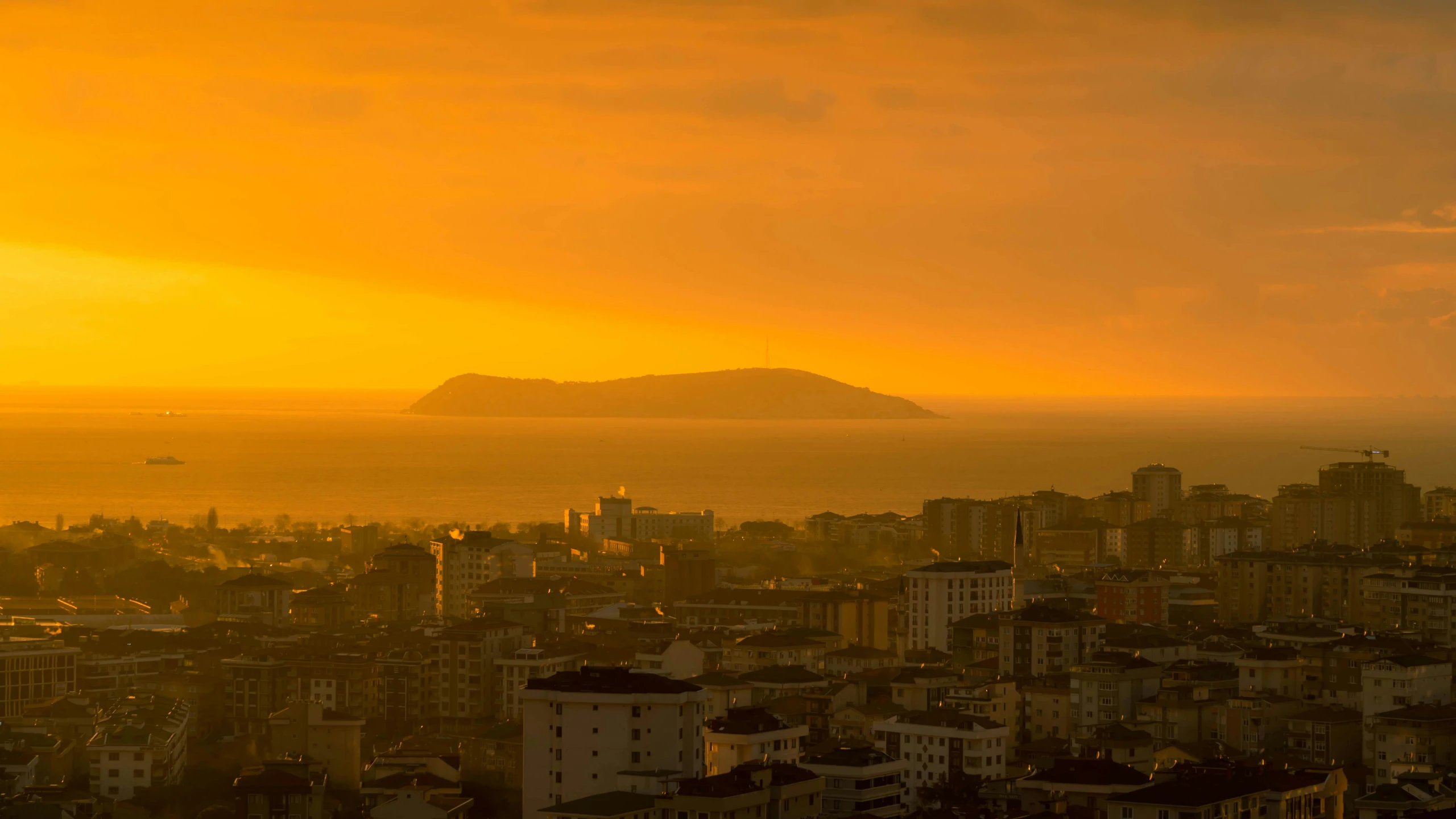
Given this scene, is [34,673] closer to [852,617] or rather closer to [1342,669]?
[852,617]

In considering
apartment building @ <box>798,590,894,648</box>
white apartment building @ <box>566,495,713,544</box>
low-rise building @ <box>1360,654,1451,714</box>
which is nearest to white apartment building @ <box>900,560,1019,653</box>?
apartment building @ <box>798,590,894,648</box>

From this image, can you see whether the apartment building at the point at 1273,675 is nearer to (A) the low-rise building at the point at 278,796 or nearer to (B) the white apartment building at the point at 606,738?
(B) the white apartment building at the point at 606,738

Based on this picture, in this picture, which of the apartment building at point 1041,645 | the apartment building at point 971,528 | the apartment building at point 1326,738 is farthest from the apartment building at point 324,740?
the apartment building at point 971,528

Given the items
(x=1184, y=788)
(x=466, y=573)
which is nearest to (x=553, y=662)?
(x=1184, y=788)

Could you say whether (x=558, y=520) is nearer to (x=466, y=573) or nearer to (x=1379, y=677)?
(x=466, y=573)

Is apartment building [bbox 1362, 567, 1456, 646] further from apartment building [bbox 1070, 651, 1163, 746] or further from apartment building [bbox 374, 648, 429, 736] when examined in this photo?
apartment building [bbox 374, 648, 429, 736]

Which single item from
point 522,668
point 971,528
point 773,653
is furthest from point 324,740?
point 971,528
